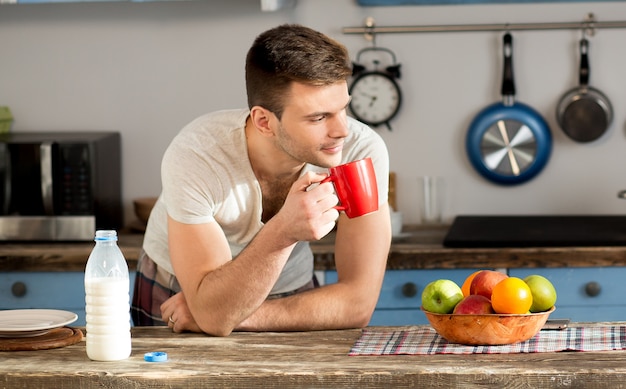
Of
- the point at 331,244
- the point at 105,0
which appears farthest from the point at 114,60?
the point at 331,244

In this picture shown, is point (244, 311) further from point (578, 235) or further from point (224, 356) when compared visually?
point (578, 235)

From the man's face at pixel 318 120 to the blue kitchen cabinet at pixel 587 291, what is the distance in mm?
1425

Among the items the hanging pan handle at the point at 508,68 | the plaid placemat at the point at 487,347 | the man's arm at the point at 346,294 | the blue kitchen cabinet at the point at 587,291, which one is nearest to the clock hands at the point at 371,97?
the hanging pan handle at the point at 508,68

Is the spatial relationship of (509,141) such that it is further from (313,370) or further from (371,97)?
(313,370)

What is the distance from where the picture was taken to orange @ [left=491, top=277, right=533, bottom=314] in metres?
1.84

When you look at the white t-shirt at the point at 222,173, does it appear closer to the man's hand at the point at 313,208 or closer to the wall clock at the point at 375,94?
the man's hand at the point at 313,208

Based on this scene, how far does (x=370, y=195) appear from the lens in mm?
1873

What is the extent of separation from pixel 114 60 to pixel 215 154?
189 cm

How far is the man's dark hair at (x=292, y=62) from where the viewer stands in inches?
82.4

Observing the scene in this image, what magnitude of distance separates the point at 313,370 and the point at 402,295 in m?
1.67

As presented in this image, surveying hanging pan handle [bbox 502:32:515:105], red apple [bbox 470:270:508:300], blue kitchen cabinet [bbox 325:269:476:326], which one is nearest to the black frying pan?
hanging pan handle [bbox 502:32:515:105]

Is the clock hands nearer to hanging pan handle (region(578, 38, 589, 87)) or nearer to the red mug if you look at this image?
hanging pan handle (region(578, 38, 589, 87))

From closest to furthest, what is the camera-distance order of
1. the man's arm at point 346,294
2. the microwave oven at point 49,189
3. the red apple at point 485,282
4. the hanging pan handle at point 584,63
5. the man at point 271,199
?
1. the red apple at point 485,282
2. the man at point 271,199
3. the man's arm at point 346,294
4. the microwave oven at point 49,189
5. the hanging pan handle at point 584,63

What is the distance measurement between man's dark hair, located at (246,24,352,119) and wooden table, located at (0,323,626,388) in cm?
56
